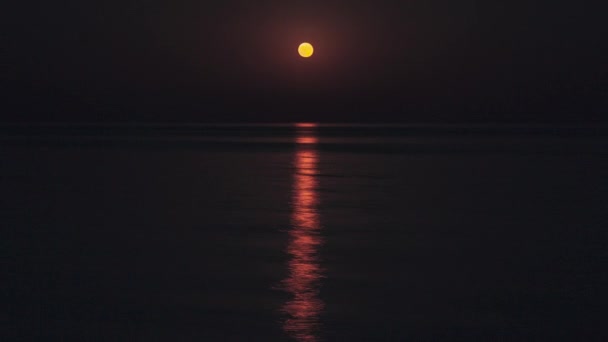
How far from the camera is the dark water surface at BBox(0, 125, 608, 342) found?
543 centimetres

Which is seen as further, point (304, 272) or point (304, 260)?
point (304, 260)

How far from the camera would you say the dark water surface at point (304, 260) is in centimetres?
543

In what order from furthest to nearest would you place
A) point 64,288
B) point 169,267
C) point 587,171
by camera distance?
1. point 587,171
2. point 169,267
3. point 64,288

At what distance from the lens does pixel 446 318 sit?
5574 millimetres

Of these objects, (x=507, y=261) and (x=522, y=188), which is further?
(x=522, y=188)

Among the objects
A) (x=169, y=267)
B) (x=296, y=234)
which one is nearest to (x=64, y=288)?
(x=169, y=267)

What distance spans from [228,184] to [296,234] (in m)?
6.23

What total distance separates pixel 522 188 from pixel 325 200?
3.61 m

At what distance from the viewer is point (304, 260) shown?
305 inches

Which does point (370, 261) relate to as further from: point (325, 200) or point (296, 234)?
point (325, 200)

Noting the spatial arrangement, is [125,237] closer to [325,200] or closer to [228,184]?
[325,200]

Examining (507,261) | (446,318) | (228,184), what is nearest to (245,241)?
(507,261)

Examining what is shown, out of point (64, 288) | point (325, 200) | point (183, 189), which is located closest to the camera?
point (64, 288)

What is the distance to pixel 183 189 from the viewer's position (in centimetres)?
1441
